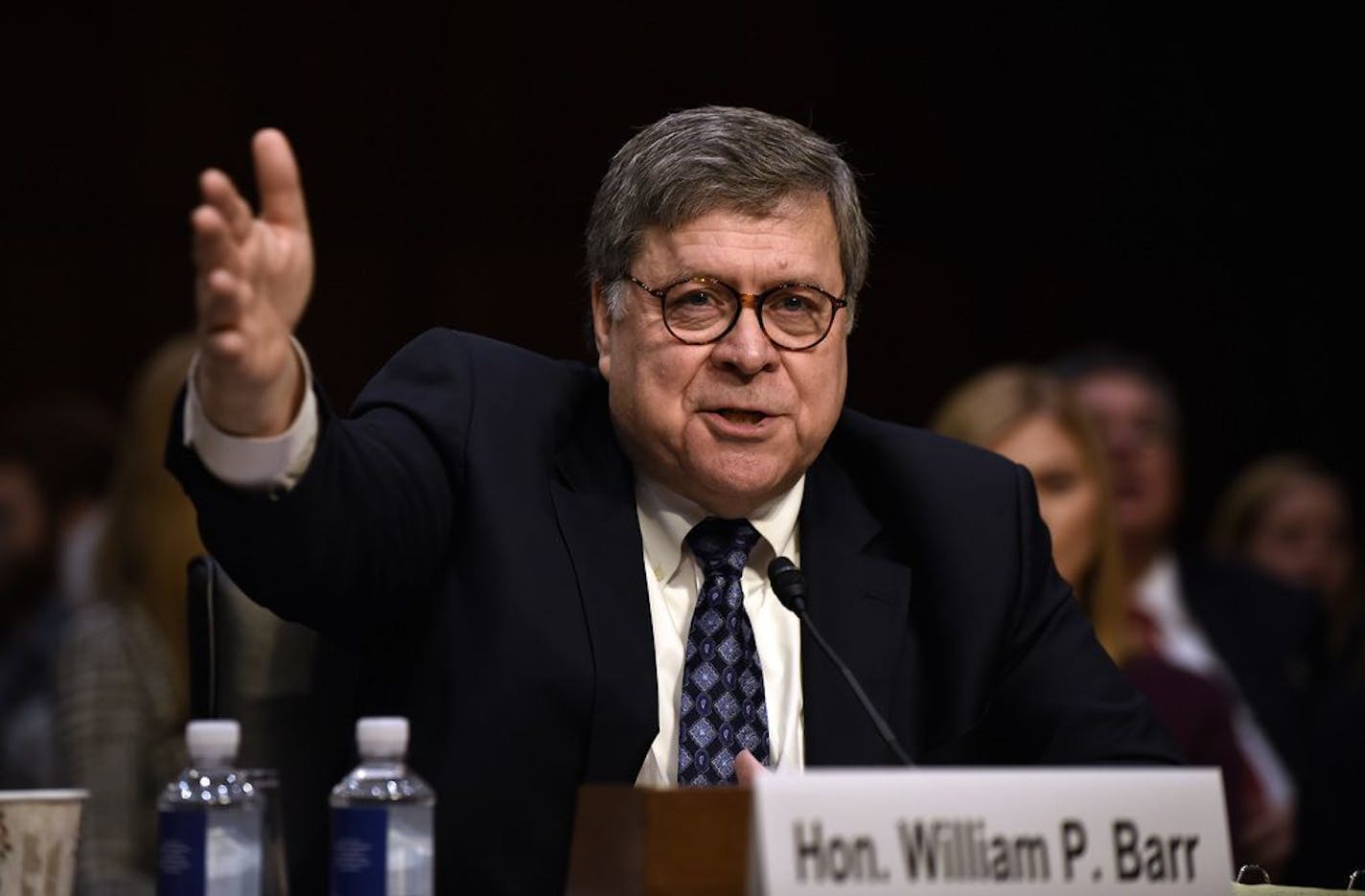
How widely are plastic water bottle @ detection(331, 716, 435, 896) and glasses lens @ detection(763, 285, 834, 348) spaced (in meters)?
0.83

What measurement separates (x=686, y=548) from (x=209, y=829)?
91cm

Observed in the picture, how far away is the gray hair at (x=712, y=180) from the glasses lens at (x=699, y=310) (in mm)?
78

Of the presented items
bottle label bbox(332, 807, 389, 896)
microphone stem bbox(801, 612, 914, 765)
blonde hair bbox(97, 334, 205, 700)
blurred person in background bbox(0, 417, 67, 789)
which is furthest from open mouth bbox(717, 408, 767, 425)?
blurred person in background bbox(0, 417, 67, 789)

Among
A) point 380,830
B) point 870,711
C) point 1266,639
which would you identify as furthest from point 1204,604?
point 380,830

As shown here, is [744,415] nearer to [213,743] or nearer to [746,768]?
[746,768]

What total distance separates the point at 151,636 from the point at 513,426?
4.66ft

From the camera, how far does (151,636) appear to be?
3518mm

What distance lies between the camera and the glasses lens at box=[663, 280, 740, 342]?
2340mm

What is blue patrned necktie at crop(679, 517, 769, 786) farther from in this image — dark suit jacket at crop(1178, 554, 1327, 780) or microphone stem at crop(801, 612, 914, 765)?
dark suit jacket at crop(1178, 554, 1327, 780)

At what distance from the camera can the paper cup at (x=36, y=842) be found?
1.68 meters

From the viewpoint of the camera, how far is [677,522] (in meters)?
2.41

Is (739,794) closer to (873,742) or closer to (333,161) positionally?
(873,742)

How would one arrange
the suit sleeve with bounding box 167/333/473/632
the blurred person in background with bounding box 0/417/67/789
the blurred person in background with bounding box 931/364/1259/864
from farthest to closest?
the blurred person in background with bounding box 0/417/67/789, the blurred person in background with bounding box 931/364/1259/864, the suit sleeve with bounding box 167/333/473/632

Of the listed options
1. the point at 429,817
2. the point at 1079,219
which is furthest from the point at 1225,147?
the point at 429,817
